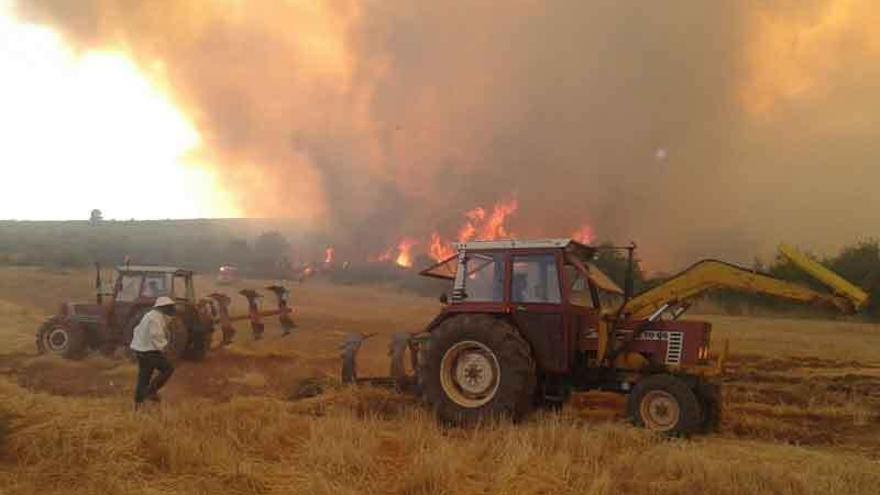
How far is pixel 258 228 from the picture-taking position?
3263 inches

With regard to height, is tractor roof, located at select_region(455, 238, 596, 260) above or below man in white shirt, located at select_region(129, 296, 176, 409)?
above

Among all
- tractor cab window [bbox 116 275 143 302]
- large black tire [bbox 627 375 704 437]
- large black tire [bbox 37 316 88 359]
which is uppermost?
tractor cab window [bbox 116 275 143 302]

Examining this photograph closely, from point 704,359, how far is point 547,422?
2.13 metres

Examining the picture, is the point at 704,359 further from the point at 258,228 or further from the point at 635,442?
the point at 258,228

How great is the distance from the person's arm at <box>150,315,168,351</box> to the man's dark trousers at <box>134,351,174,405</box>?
109 mm

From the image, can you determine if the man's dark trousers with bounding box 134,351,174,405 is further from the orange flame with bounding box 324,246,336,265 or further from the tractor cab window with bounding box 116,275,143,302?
the orange flame with bounding box 324,246,336,265

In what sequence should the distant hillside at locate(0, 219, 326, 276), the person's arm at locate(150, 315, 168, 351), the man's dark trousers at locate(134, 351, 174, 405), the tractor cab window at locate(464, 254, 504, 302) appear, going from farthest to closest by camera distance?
the distant hillside at locate(0, 219, 326, 276)
the person's arm at locate(150, 315, 168, 351)
the man's dark trousers at locate(134, 351, 174, 405)
the tractor cab window at locate(464, 254, 504, 302)

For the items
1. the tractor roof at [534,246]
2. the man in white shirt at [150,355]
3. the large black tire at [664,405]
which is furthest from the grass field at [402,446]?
the tractor roof at [534,246]

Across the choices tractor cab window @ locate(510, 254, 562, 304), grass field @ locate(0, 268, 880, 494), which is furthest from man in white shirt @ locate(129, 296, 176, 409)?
tractor cab window @ locate(510, 254, 562, 304)

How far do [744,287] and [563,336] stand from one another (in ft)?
7.02

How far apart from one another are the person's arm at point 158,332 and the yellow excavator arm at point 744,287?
19.5 ft

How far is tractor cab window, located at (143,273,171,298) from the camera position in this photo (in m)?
17.1

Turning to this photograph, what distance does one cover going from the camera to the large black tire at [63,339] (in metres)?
17.1

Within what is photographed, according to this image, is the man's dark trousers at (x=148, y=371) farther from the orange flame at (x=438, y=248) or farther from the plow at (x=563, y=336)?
the orange flame at (x=438, y=248)
